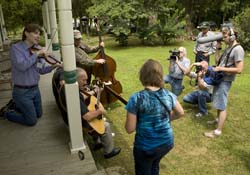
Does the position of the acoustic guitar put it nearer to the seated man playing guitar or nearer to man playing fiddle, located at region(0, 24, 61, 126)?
the seated man playing guitar

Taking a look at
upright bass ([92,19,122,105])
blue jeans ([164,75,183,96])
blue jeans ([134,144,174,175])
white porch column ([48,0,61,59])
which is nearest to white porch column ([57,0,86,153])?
blue jeans ([134,144,174,175])

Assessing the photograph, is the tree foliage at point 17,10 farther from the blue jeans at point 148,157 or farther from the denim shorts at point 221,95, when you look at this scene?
the blue jeans at point 148,157

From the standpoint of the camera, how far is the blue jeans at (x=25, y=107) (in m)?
3.58

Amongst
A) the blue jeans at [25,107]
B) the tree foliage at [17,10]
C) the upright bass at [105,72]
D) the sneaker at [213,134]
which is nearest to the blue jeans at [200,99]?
the sneaker at [213,134]

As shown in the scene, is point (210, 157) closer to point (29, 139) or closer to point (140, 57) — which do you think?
point (29, 139)

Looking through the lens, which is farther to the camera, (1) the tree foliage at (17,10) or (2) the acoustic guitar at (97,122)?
(1) the tree foliage at (17,10)

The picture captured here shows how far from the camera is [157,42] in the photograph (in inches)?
575

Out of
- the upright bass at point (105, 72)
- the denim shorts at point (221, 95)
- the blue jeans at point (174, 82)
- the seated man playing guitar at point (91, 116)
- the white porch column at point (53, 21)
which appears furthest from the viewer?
the white porch column at point (53, 21)

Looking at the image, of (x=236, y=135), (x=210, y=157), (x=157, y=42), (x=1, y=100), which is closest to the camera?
(x=210, y=157)

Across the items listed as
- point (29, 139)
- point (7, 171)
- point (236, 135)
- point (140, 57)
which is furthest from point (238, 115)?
point (140, 57)

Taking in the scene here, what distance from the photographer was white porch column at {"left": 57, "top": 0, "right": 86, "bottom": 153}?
8.55ft

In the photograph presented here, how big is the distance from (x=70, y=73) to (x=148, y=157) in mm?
1069

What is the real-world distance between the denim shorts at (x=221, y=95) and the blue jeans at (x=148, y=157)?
1795mm

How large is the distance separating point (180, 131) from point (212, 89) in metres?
0.79
